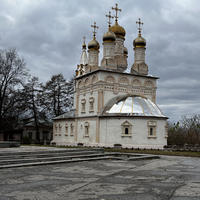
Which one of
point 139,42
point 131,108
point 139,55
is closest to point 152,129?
point 131,108

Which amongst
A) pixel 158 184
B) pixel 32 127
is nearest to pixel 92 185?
pixel 158 184

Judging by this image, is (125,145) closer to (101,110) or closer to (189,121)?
(101,110)

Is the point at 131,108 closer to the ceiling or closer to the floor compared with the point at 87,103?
closer to the floor

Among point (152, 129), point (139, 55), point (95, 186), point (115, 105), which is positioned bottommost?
point (95, 186)

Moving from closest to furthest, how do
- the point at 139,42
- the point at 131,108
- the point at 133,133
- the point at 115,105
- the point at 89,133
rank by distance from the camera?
the point at 133,133, the point at 131,108, the point at 115,105, the point at 89,133, the point at 139,42

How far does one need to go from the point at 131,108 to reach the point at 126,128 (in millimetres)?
2072

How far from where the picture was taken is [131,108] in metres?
26.3

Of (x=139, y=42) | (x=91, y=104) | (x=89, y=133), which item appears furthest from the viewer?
(x=139, y=42)

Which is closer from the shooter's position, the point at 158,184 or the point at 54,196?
the point at 54,196

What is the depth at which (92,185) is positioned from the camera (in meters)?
7.05

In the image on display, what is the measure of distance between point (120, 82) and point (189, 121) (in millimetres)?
27912

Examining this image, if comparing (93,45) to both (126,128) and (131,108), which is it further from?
(126,128)

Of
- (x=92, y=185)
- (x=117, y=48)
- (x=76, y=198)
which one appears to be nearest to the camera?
(x=76, y=198)

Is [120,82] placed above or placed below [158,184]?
above
